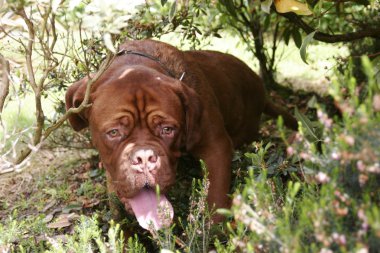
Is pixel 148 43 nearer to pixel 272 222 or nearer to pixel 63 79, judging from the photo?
pixel 63 79

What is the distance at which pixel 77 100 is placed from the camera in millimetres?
3609

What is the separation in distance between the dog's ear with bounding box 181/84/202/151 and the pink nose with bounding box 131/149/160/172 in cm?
46

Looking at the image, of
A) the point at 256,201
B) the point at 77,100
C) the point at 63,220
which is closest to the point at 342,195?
the point at 256,201

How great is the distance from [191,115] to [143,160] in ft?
1.81

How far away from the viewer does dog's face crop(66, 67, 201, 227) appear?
325 cm

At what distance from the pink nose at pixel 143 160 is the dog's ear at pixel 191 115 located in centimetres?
46

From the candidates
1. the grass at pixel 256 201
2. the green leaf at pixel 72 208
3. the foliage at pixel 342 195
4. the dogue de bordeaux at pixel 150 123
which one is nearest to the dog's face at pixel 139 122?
the dogue de bordeaux at pixel 150 123

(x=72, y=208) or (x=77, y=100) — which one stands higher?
(x=77, y=100)

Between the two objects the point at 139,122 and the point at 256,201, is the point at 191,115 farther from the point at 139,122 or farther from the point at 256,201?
the point at 256,201

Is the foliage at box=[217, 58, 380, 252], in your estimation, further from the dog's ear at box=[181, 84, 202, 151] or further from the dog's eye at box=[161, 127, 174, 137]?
the dog's ear at box=[181, 84, 202, 151]

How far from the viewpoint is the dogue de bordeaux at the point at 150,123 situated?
3254 mm

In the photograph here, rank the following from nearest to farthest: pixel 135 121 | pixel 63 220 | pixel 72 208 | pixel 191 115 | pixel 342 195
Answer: pixel 342 195 → pixel 135 121 → pixel 191 115 → pixel 63 220 → pixel 72 208

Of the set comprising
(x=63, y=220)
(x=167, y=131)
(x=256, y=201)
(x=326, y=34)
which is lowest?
(x=63, y=220)

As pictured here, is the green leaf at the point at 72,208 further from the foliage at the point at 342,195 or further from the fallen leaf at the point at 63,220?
the foliage at the point at 342,195
